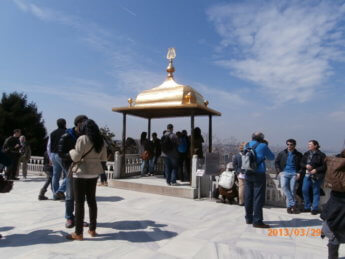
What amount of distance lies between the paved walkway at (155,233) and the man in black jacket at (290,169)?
0.52 metres

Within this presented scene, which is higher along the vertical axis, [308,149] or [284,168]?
[308,149]

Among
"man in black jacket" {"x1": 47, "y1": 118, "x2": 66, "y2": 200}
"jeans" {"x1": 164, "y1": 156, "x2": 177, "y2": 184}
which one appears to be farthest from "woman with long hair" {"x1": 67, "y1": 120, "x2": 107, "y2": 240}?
"jeans" {"x1": 164, "y1": 156, "x2": 177, "y2": 184}

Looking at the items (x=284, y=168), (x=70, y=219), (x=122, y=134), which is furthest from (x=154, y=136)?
(x=70, y=219)

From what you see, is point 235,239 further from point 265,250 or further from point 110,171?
point 110,171

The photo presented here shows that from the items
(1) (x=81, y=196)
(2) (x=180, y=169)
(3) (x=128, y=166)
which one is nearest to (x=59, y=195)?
(1) (x=81, y=196)

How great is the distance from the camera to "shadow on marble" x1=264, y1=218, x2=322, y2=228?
16.1 ft

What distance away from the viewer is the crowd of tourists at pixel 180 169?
3707 mm

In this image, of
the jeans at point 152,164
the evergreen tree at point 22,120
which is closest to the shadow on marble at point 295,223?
the jeans at point 152,164

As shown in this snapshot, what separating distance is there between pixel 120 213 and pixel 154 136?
4757 millimetres

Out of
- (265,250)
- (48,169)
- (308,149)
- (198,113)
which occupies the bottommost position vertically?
(265,250)

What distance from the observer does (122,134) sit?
9273 millimetres

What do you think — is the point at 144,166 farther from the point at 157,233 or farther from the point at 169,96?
the point at 157,233

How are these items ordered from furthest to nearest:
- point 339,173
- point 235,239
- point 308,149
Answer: point 308,149, point 235,239, point 339,173

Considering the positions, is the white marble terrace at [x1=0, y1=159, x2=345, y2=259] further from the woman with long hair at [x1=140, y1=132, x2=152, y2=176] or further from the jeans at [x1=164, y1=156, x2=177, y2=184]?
the woman with long hair at [x1=140, y1=132, x2=152, y2=176]
